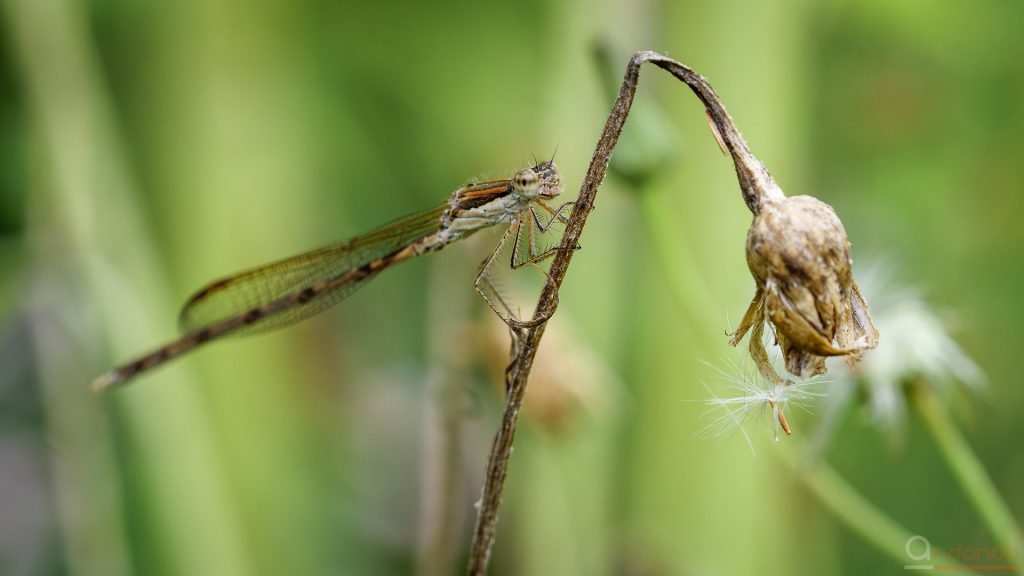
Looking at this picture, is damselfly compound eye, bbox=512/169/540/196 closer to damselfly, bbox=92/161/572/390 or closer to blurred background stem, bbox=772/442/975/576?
damselfly, bbox=92/161/572/390

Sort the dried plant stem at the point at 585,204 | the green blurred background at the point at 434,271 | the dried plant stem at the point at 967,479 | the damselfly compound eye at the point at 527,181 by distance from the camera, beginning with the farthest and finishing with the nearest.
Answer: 1. the green blurred background at the point at 434,271
2. the damselfly compound eye at the point at 527,181
3. the dried plant stem at the point at 967,479
4. the dried plant stem at the point at 585,204

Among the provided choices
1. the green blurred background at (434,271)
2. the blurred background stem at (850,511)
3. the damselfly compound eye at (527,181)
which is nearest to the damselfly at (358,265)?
the damselfly compound eye at (527,181)

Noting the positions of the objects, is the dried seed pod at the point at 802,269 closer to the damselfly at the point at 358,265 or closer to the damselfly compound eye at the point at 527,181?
the damselfly at the point at 358,265

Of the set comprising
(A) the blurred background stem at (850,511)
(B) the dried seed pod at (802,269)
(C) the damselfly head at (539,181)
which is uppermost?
(C) the damselfly head at (539,181)

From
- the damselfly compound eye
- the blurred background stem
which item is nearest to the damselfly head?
the damselfly compound eye

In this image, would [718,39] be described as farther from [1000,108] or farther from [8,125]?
[8,125]

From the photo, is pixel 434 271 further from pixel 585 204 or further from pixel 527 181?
pixel 585 204

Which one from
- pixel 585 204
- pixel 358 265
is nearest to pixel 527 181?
pixel 358 265
